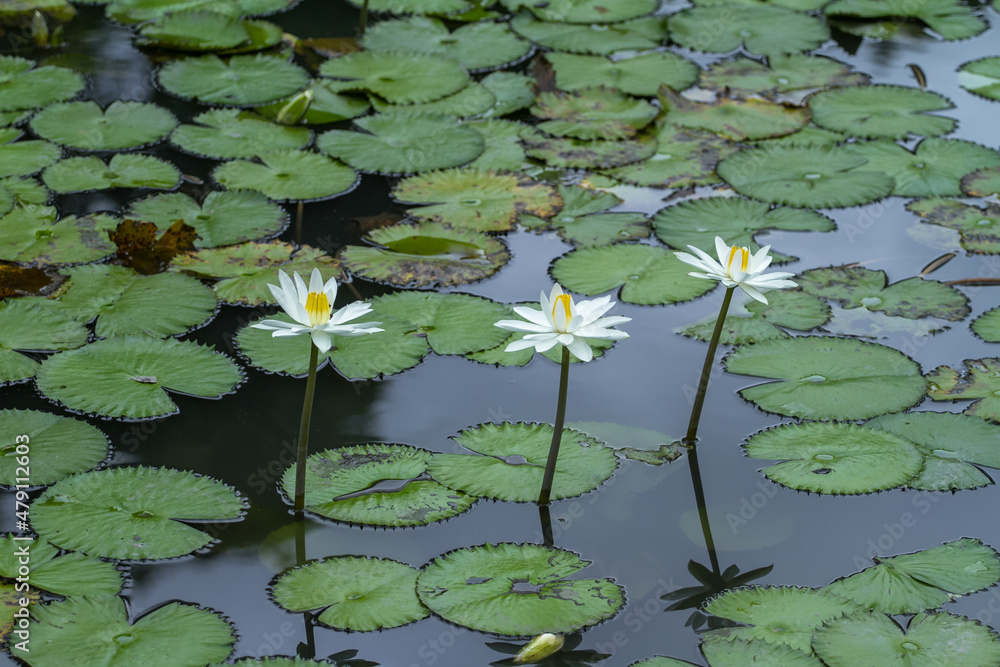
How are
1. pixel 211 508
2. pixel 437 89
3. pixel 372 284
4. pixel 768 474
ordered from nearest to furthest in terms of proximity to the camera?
pixel 211 508 < pixel 768 474 < pixel 372 284 < pixel 437 89

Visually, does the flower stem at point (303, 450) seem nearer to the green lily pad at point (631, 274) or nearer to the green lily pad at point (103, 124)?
the green lily pad at point (631, 274)

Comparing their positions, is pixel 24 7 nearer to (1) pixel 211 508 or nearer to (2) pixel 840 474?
(1) pixel 211 508

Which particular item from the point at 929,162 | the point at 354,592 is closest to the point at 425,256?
the point at 354,592

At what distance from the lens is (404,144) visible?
3812 mm

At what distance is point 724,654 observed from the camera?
5.99 ft

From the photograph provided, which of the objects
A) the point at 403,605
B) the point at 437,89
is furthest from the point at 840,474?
the point at 437,89

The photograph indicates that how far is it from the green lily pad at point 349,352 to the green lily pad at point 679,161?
55.5 inches

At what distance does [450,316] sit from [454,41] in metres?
2.41

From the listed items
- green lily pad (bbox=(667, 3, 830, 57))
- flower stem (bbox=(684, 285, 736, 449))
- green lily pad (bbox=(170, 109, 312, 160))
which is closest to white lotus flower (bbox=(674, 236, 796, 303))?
flower stem (bbox=(684, 285, 736, 449))

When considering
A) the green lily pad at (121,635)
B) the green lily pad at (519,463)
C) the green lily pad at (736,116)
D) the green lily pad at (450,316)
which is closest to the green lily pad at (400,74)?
the green lily pad at (736,116)

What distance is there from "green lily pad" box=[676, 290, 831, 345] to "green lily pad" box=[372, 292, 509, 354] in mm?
644

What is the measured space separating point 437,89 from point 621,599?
296 cm

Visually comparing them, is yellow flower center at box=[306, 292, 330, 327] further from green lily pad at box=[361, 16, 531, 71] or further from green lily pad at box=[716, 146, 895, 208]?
green lily pad at box=[361, 16, 531, 71]

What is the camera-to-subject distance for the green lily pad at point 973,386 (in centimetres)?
250
